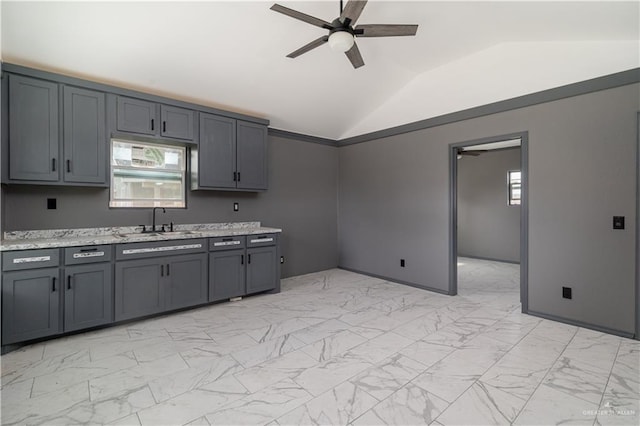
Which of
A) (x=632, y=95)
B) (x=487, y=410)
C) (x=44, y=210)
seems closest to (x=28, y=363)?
(x=44, y=210)

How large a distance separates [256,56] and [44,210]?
2808 millimetres

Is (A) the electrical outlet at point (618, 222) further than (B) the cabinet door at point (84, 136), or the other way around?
(B) the cabinet door at point (84, 136)

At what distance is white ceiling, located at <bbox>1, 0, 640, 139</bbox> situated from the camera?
269 centimetres

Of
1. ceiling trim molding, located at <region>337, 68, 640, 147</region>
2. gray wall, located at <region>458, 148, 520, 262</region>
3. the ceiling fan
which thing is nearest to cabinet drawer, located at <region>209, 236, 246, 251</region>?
the ceiling fan

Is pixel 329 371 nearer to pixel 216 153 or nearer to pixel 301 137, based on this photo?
pixel 216 153

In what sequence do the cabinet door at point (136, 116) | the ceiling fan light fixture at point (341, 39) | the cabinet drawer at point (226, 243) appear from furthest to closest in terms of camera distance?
the cabinet drawer at point (226, 243) < the cabinet door at point (136, 116) < the ceiling fan light fixture at point (341, 39)

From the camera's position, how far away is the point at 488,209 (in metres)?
7.05

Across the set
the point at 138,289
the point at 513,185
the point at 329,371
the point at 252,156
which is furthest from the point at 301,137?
the point at 513,185

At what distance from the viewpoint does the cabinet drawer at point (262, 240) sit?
13.5 feet

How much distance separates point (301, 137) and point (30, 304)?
415 centimetres

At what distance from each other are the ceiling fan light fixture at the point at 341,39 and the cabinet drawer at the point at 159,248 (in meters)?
2.58

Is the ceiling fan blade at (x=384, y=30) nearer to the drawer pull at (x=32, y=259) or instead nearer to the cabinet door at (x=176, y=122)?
the cabinet door at (x=176, y=122)

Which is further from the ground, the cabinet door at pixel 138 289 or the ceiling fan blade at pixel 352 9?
the ceiling fan blade at pixel 352 9

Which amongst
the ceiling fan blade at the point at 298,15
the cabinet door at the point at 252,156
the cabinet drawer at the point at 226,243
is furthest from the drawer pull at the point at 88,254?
the ceiling fan blade at the point at 298,15
